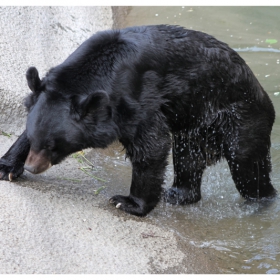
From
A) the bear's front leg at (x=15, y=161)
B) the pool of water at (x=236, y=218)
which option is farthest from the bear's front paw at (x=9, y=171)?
the pool of water at (x=236, y=218)

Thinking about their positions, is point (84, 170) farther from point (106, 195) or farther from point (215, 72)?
point (215, 72)

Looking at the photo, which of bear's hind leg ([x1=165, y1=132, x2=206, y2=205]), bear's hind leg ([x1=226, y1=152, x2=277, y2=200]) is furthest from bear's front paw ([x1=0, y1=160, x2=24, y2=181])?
bear's hind leg ([x1=226, y1=152, x2=277, y2=200])

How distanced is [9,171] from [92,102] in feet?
4.17

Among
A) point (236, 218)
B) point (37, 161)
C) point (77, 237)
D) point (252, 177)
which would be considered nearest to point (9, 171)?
point (37, 161)

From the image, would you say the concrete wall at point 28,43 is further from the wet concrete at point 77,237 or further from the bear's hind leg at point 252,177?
the bear's hind leg at point 252,177

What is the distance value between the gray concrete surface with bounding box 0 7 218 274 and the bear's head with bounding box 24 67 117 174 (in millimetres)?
439

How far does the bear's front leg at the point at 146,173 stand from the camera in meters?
5.40

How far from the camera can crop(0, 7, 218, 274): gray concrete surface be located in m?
4.46

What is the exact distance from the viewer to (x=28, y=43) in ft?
25.8

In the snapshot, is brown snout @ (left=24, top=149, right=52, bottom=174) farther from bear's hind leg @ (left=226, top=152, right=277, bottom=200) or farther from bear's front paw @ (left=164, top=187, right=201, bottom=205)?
bear's hind leg @ (left=226, top=152, right=277, bottom=200)

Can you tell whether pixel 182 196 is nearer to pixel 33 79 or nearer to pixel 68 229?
pixel 68 229

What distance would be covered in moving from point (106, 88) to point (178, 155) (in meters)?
1.54

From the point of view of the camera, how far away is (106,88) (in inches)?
202

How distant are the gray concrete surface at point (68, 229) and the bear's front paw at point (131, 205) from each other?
0.07m
